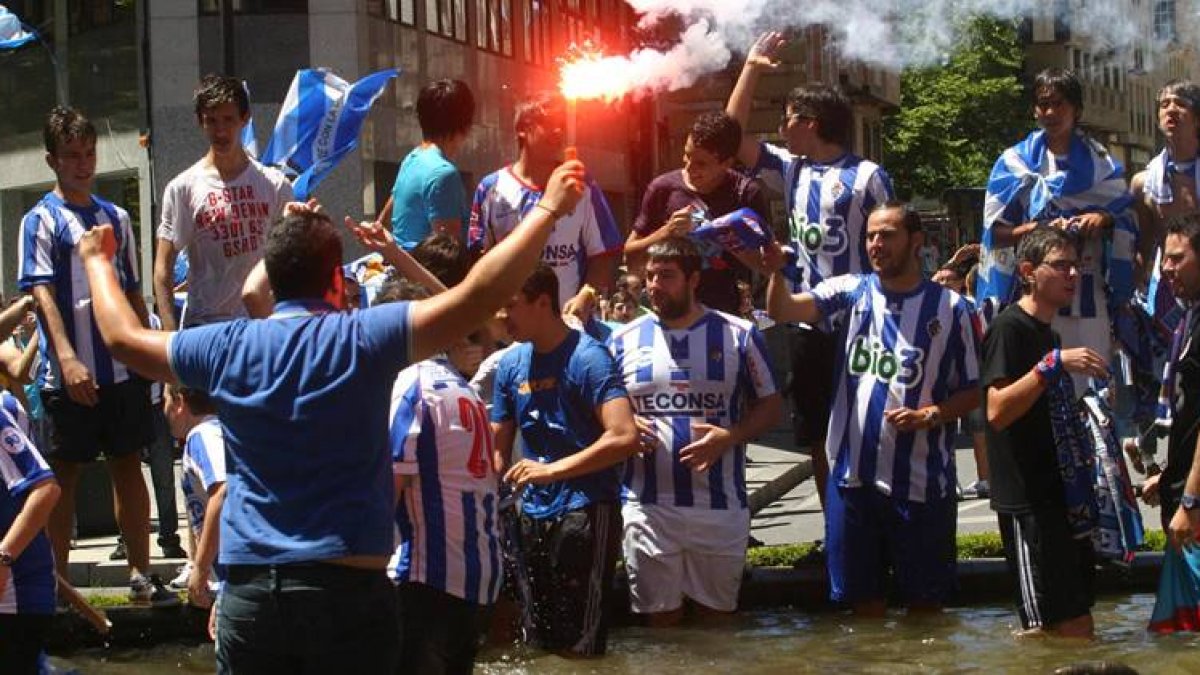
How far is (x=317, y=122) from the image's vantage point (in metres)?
10.5

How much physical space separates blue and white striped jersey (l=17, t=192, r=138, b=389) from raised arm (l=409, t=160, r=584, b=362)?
4.88m

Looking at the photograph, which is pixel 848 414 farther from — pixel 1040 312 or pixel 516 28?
pixel 516 28

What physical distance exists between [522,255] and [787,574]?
5.41 meters

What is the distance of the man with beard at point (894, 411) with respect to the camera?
9.07m

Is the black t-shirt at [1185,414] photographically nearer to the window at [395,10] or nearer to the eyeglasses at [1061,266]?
the eyeglasses at [1061,266]

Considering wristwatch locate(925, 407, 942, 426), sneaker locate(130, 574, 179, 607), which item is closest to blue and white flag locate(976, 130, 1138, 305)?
wristwatch locate(925, 407, 942, 426)

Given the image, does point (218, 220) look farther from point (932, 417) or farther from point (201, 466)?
point (932, 417)

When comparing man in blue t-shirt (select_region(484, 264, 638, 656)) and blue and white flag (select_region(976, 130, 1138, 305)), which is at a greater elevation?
blue and white flag (select_region(976, 130, 1138, 305))

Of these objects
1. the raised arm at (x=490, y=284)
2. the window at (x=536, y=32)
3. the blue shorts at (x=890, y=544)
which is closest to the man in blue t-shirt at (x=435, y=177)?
the blue shorts at (x=890, y=544)

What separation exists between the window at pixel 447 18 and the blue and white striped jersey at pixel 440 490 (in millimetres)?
23356

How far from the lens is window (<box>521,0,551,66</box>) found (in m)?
33.3

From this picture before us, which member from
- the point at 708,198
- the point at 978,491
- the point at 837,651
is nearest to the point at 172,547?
the point at 708,198

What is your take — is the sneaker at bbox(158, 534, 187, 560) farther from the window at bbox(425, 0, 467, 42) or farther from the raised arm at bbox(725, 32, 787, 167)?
the window at bbox(425, 0, 467, 42)

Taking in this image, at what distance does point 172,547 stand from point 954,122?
47.0m
